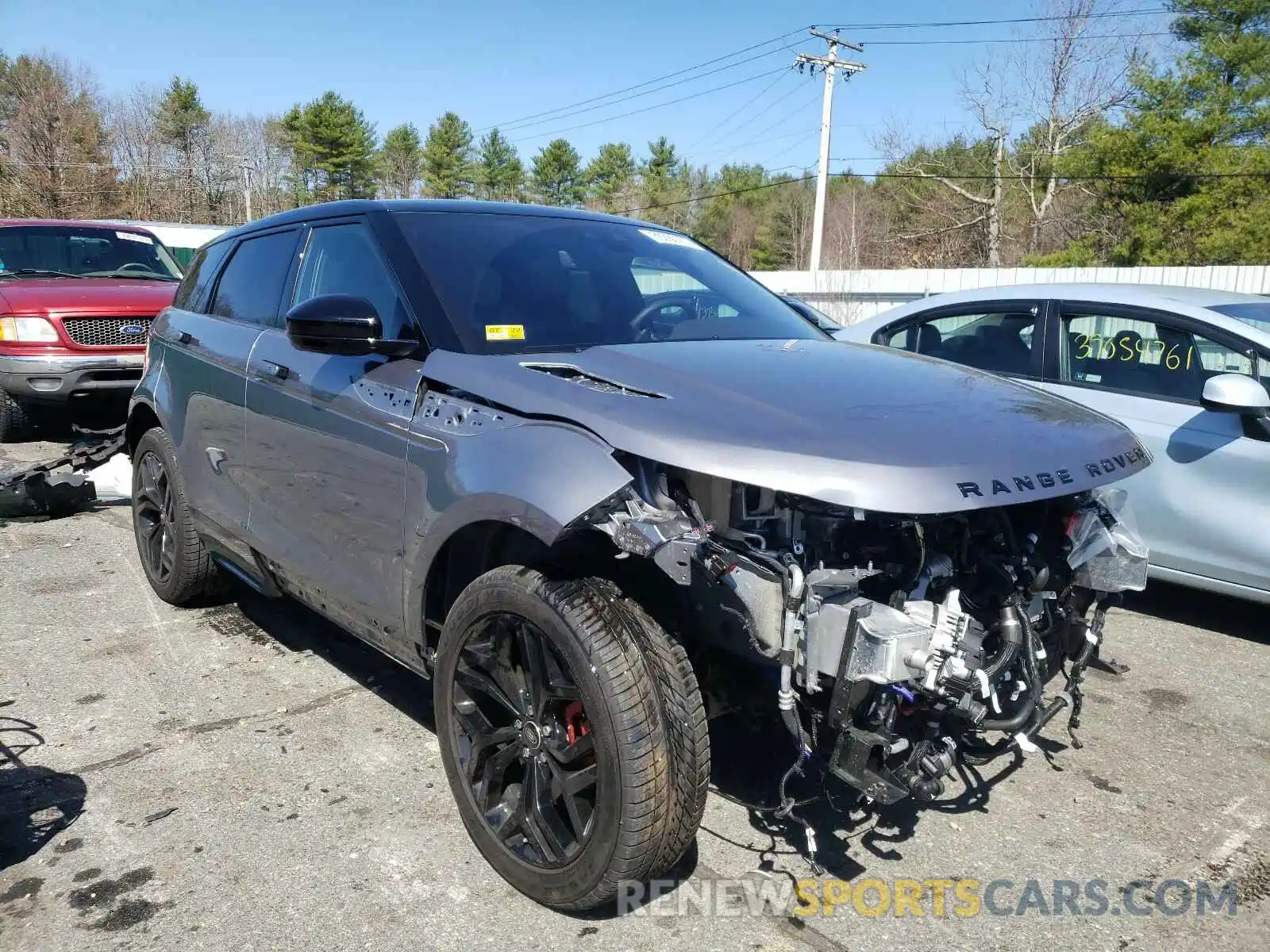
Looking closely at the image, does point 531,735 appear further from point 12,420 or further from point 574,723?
point 12,420

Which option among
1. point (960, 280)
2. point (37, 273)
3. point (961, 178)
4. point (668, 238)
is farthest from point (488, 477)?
point (961, 178)

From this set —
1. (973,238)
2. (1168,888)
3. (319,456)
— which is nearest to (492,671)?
(319,456)

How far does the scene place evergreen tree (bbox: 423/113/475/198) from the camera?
6294 cm

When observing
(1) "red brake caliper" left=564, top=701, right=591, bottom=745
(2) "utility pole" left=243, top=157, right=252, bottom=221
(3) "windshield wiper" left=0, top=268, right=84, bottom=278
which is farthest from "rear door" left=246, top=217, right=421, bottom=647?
(2) "utility pole" left=243, top=157, right=252, bottom=221

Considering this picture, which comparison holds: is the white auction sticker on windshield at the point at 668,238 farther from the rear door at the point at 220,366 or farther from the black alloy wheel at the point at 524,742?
the black alloy wheel at the point at 524,742

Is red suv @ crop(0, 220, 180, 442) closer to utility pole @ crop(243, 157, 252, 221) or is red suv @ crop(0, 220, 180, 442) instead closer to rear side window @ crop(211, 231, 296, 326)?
rear side window @ crop(211, 231, 296, 326)

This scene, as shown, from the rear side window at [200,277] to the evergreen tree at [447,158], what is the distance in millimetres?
60833

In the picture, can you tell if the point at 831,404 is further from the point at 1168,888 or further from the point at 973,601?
the point at 1168,888

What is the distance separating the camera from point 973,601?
103 inches

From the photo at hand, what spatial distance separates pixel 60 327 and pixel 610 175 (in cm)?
6332

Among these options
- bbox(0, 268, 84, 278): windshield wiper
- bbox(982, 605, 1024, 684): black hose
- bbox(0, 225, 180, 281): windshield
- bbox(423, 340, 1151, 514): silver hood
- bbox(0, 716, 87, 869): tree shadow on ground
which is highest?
bbox(0, 225, 180, 281): windshield

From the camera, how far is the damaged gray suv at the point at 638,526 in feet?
7.38

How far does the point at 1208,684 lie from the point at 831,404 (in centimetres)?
280

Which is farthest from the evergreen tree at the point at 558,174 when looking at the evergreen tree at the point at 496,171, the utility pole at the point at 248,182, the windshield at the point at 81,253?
the windshield at the point at 81,253
